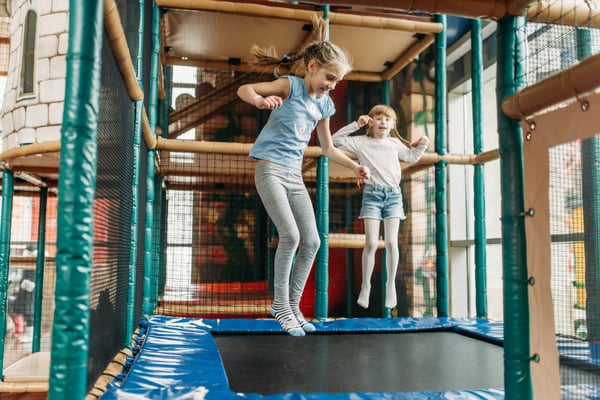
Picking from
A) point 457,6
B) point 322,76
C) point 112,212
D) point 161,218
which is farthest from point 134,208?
point 161,218

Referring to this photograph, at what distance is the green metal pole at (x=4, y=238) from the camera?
10.8 ft

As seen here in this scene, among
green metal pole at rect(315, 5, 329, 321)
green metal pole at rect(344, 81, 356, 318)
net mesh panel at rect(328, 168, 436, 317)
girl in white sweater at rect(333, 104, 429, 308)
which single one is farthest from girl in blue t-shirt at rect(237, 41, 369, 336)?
green metal pole at rect(344, 81, 356, 318)

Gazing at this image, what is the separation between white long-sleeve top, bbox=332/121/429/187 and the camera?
2.76 m

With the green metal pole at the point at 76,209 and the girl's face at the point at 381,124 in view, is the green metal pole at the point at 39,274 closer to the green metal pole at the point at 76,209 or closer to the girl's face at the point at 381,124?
the girl's face at the point at 381,124

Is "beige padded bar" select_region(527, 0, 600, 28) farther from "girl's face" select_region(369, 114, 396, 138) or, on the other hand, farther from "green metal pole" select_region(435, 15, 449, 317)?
"green metal pole" select_region(435, 15, 449, 317)

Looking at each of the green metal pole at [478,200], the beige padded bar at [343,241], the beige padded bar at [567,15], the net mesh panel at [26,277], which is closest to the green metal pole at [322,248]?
the beige padded bar at [343,241]

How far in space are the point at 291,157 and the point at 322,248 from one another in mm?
1365

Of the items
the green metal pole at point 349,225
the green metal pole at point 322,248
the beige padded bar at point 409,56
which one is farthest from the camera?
the green metal pole at point 349,225

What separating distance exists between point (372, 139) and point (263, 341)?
123 cm

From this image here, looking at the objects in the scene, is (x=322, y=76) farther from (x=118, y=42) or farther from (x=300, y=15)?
(x=300, y=15)

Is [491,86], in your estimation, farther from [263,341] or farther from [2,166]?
[2,166]

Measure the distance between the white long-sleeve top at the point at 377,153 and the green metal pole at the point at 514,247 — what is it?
128 cm

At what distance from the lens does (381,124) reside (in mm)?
2793

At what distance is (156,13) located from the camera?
3199 millimetres
